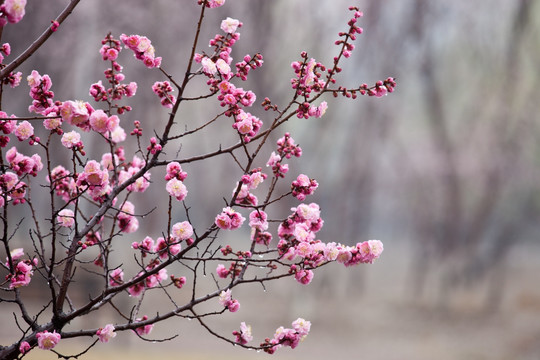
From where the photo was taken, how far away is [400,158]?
4.04 m

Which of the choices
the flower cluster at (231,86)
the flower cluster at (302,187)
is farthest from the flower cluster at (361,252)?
the flower cluster at (231,86)

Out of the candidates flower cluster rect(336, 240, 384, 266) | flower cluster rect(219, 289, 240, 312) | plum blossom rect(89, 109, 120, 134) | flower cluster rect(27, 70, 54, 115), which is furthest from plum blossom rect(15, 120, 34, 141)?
flower cluster rect(336, 240, 384, 266)

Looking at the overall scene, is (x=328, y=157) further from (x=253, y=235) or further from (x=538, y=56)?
(x=253, y=235)

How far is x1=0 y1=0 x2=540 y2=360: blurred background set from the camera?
3.79 metres

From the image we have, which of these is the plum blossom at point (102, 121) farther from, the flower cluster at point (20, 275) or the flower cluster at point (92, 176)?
the flower cluster at point (20, 275)

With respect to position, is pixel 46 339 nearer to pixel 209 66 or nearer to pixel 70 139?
pixel 70 139

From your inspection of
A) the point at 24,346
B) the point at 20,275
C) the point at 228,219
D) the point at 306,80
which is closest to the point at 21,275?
the point at 20,275

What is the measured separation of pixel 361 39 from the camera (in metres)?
4.05

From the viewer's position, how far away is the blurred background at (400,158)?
149 inches

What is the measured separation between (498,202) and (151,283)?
3.20m

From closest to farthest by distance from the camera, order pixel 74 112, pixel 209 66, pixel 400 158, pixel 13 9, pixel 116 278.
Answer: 1. pixel 13 9
2. pixel 74 112
3. pixel 209 66
4. pixel 116 278
5. pixel 400 158

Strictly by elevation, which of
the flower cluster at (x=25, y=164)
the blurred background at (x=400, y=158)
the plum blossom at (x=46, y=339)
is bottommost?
the plum blossom at (x=46, y=339)

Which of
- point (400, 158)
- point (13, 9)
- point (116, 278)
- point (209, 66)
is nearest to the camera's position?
point (13, 9)

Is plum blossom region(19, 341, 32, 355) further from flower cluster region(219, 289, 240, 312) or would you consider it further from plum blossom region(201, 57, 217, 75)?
plum blossom region(201, 57, 217, 75)
